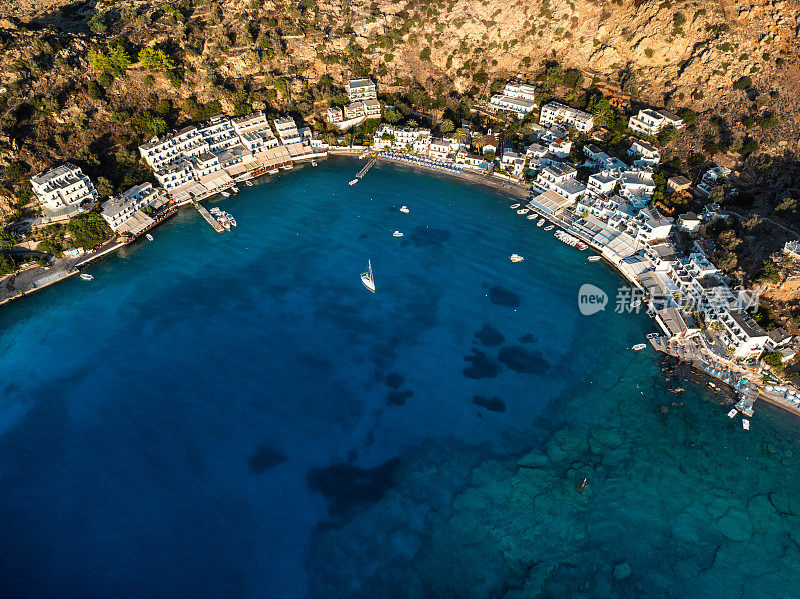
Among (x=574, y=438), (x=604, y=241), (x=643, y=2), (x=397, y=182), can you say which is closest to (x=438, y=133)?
(x=397, y=182)

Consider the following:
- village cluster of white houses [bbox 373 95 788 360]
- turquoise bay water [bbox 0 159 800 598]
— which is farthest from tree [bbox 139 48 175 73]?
village cluster of white houses [bbox 373 95 788 360]

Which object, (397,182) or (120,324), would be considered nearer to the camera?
(120,324)

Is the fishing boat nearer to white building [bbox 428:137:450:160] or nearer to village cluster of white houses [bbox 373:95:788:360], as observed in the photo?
village cluster of white houses [bbox 373:95:788:360]

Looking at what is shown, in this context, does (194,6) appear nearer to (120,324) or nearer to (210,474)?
(120,324)

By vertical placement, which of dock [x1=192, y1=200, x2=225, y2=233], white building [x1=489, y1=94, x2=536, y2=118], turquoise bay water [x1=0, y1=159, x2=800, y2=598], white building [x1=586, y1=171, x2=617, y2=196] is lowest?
turquoise bay water [x1=0, y1=159, x2=800, y2=598]

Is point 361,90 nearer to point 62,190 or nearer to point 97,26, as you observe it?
point 97,26

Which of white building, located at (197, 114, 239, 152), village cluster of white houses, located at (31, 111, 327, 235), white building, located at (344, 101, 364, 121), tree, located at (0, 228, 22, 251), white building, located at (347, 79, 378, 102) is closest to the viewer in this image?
tree, located at (0, 228, 22, 251)
